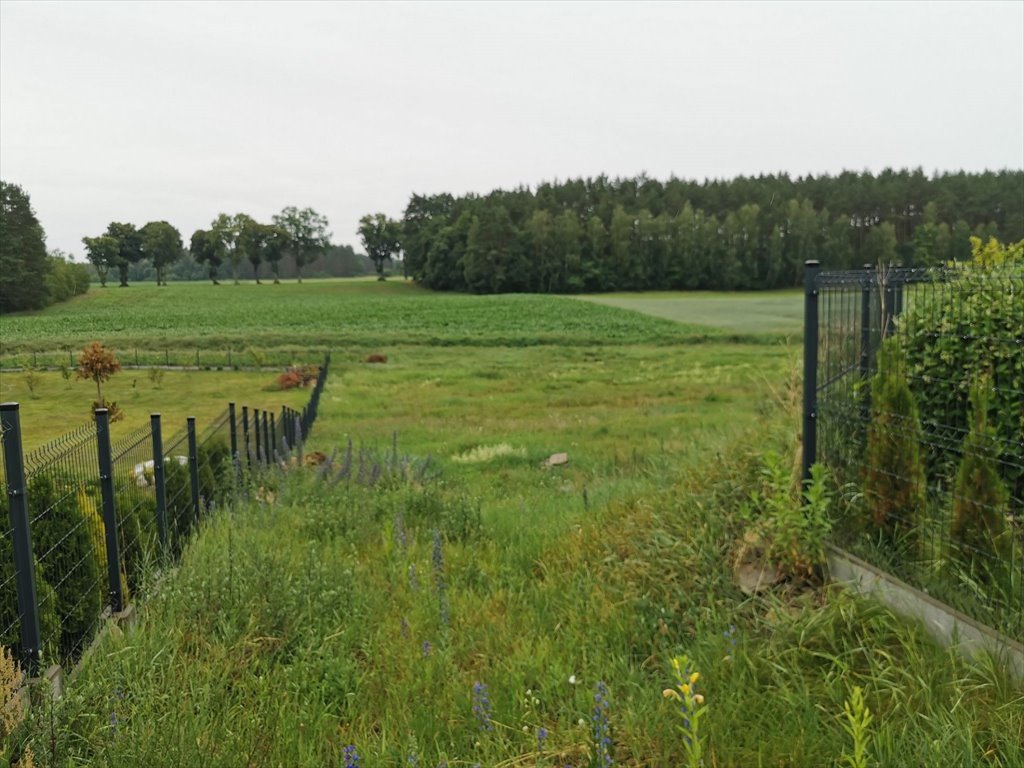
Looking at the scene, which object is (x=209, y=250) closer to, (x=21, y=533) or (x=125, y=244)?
(x=125, y=244)

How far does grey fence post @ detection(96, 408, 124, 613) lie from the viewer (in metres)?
4.66

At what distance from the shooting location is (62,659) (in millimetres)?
4066

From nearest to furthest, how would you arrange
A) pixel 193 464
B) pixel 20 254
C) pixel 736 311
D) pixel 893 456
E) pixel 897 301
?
pixel 893 456 < pixel 897 301 < pixel 193 464 < pixel 20 254 < pixel 736 311

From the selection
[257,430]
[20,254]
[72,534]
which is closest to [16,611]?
[72,534]

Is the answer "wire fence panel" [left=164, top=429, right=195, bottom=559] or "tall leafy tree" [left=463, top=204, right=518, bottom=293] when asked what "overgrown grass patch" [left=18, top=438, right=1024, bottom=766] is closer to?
"wire fence panel" [left=164, top=429, right=195, bottom=559]

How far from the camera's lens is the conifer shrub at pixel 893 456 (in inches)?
168

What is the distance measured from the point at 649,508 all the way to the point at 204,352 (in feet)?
108

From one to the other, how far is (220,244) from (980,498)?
64125mm

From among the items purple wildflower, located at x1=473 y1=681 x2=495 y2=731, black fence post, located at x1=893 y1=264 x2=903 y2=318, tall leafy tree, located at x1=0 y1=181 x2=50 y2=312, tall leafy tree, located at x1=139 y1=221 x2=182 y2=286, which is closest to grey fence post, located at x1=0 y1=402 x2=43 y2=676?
purple wildflower, located at x1=473 y1=681 x2=495 y2=731

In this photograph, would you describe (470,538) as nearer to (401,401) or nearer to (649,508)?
(649,508)

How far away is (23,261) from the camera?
50.4ft

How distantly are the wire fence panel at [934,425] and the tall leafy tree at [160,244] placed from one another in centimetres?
2726

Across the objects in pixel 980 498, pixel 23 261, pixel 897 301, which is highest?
pixel 23 261

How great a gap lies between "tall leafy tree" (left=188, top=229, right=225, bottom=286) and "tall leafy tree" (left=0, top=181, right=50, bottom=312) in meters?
39.4
